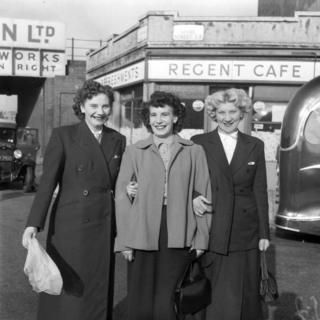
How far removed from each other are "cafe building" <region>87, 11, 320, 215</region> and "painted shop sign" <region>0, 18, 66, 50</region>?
13859 mm

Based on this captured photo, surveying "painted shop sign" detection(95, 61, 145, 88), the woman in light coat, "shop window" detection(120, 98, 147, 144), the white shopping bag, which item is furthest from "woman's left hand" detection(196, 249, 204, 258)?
"shop window" detection(120, 98, 147, 144)

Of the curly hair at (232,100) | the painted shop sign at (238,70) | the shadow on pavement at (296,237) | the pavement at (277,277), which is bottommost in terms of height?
the pavement at (277,277)

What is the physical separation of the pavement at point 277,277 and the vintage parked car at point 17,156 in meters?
4.86

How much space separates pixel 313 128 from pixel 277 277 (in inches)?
105

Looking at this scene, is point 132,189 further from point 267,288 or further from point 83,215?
point 267,288

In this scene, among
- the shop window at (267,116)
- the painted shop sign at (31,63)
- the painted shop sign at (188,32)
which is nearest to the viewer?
the painted shop sign at (188,32)

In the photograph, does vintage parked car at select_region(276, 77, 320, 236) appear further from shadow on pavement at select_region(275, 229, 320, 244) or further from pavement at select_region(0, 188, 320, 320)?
shadow on pavement at select_region(275, 229, 320, 244)

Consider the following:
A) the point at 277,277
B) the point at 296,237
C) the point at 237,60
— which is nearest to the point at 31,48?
the point at 237,60

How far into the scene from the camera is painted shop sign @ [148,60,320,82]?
1378 centimetres

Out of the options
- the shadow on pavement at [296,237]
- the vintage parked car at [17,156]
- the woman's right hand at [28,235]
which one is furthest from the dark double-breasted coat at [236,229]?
the vintage parked car at [17,156]

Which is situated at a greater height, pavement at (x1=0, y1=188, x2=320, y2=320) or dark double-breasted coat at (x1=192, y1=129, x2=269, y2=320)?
dark double-breasted coat at (x1=192, y1=129, x2=269, y2=320)

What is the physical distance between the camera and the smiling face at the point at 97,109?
3537 mm

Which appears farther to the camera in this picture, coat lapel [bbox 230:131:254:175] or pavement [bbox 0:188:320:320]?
pavement [bbox 0:188:320:320]

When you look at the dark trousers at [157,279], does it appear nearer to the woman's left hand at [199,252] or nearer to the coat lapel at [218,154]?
the woman's left hand at [199,252]
